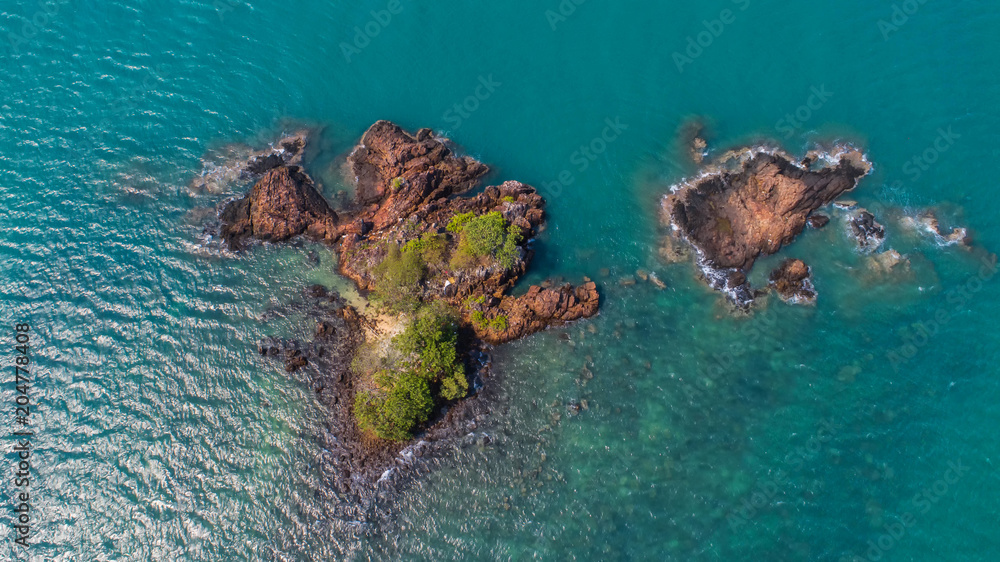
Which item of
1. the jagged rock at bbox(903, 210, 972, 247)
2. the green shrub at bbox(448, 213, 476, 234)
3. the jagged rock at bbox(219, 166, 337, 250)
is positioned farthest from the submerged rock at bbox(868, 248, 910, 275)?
the jagged rock at bbox(219, 166, 337, 250)

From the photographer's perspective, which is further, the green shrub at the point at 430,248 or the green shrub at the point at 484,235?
the green shrub at the point at 430,248

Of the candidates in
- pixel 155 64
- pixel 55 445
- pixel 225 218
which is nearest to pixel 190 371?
pixel 55 445

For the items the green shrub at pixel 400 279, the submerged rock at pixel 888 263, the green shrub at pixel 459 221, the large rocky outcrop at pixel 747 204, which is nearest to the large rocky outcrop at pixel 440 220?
the green shrub at pixel 459 221

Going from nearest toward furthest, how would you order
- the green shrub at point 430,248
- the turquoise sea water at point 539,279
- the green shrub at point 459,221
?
the turquoise sea water at point 539,279 → the green shrub at point 430,248 → the green shrub at point 459,221

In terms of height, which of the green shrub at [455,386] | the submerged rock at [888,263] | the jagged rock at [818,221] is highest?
the submerged rock at [888,263]

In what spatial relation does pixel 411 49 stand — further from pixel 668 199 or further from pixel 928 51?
pixel 928 51

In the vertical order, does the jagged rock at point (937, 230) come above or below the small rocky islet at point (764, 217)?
above

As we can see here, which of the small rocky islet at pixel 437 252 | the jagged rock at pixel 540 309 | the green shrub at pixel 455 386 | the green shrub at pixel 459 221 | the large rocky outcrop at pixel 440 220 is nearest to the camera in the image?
the green shrub at pixel 455 386

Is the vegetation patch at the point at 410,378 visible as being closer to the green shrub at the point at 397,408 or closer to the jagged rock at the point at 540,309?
the green shrub at the point at 397,408

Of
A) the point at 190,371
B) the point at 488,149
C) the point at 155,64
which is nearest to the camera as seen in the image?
the point at 190,371
